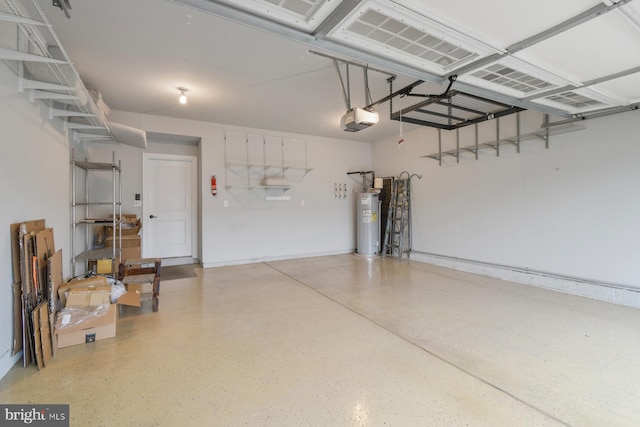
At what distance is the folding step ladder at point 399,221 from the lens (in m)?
6.34

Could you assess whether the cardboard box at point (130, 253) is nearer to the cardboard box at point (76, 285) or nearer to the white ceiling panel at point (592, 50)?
the cardboard box at point (76, 285)

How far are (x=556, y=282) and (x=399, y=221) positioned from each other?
2985 millimetres

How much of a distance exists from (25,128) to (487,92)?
4.10 metres

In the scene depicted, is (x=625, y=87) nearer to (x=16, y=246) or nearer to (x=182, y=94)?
(x=182, y=94)

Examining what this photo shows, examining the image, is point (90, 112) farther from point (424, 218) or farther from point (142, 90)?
point (424, 218)

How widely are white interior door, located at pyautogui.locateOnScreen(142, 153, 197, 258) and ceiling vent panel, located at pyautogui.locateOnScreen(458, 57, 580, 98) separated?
17.2ft

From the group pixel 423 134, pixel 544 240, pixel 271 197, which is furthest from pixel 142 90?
pixel 544 240

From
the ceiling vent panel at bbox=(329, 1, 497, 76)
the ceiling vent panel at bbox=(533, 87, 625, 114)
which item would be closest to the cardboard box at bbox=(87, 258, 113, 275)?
the ceiling vent panel at bbox=(329, 1, 497, 76)

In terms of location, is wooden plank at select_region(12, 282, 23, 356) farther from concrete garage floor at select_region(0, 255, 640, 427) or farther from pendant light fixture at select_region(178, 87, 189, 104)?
pendant light fixture at select_region(178, 87, 189, 104)

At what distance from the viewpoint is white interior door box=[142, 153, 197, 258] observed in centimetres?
555

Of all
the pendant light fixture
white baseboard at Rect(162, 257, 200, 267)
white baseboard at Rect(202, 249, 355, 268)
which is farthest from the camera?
white baseboard at Rect(162, 257, 200, 267)

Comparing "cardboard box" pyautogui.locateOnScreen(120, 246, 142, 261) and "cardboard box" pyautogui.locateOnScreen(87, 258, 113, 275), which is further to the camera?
"cardboard box" pyautogui.locateOnScreen(120, 246, 142, 261)
